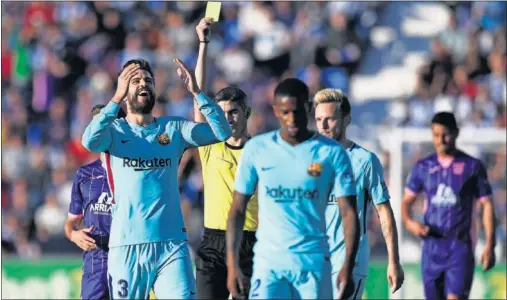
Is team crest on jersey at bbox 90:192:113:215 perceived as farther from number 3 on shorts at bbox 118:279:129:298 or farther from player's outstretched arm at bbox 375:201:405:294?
player's outstretched arm at bbox 375:201:405:294

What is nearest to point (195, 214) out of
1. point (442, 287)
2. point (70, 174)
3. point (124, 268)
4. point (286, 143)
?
point (70, 174)

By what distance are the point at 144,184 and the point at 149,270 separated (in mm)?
641

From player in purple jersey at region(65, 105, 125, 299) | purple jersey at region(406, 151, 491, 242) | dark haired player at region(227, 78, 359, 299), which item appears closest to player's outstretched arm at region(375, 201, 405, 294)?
dark haired player at region(227, 78, 359, 299)

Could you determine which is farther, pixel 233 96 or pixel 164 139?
Result: pixel 233 96

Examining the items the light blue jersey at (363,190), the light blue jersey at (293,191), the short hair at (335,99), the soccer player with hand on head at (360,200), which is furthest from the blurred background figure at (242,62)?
the light blue jersey at (293,191)

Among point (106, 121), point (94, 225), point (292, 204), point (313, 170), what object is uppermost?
point (106, 121)

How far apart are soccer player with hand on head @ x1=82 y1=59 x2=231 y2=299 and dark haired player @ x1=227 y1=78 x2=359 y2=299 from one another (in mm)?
1249

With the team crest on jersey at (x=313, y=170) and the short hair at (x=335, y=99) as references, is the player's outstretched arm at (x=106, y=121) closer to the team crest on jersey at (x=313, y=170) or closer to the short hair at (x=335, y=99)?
the short hair at (x=335, y=99)

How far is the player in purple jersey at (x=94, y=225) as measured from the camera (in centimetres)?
1152

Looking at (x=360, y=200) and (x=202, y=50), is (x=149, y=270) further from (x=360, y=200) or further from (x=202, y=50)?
(x=202, y=50)

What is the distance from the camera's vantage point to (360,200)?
1045 centimetres

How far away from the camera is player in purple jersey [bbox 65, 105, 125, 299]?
11.5m

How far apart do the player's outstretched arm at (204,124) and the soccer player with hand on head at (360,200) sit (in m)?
0.96

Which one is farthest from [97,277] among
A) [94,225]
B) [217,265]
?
[217,265]
